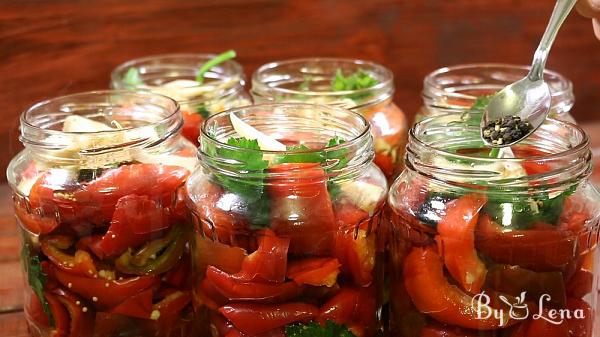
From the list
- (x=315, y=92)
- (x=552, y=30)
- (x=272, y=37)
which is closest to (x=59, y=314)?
(x=315, y=92)

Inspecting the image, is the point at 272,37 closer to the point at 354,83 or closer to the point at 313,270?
the point at 354,83

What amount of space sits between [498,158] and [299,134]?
12.1 inches

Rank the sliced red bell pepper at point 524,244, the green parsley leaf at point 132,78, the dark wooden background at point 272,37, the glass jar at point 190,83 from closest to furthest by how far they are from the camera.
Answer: the sliced red bell pepper at point 524,244
the glass jar at point 190,83
the green parsley leaf at point 132,78
the dark wooden background at point 272,37

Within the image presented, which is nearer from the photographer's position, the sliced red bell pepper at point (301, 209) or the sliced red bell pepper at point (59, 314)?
the sliced red bell pepper at point (301, 209)

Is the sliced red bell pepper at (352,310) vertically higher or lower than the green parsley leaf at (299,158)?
lower

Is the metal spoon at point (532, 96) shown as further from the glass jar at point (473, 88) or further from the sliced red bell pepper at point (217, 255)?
the sliced red bell pepper at point (217, 255)

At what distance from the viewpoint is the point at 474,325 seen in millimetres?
906

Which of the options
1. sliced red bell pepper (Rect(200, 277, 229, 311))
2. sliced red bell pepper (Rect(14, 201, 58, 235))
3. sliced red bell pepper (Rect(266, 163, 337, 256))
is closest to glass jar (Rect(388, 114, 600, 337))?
sliced red bell pepper (Rect(266, 163, 337, 256))

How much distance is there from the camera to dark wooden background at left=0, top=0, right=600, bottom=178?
1602 mm

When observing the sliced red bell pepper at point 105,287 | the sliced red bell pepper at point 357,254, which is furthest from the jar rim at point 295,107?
the sliced red bell pepper at point 105,287

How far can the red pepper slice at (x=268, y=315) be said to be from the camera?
0.92 meters

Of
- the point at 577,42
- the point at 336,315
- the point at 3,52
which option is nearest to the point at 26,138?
the point at 336,315

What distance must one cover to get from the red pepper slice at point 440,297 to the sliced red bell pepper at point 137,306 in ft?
1.14

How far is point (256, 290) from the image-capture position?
3.01 ft
